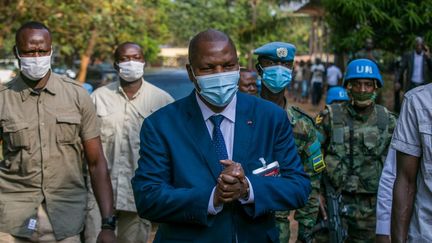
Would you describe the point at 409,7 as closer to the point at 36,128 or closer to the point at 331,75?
the point at 36,128

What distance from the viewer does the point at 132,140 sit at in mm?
5930

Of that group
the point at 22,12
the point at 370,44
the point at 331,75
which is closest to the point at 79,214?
the point at 370,44

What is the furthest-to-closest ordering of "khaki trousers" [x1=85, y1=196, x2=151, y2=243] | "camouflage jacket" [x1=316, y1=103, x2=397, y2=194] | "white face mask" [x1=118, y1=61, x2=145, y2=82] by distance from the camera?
"white face mask" [x1=118, y1=61, x2=145, y2=82]
"khaki trousers" [x1=85, y1=196, x2=151, y2=243]
"camouflage jacket" [x1=316, y1=103, x2=397, y2=194]

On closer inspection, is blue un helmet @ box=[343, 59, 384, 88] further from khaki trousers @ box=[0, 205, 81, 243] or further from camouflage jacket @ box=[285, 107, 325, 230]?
khaki trousers @ box=[0, 205, 81, 243]

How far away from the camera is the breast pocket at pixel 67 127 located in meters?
4.27

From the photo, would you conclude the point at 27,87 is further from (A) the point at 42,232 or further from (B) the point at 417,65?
(B) the point at 417,65

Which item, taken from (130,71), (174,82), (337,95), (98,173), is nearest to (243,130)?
(98,173)

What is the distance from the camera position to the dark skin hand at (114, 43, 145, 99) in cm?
623

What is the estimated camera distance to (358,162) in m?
5.12

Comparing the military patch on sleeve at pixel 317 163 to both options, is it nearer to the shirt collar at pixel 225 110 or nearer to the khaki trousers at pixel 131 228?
the shirt collar at pixel 225 110

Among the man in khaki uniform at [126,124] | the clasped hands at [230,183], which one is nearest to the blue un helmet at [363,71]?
the man in khaki uniform at [126,124]

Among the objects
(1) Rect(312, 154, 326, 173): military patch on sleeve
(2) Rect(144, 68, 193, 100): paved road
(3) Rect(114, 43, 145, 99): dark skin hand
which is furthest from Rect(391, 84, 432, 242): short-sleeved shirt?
(2) Rect(144, 68, 193, 100): paved road

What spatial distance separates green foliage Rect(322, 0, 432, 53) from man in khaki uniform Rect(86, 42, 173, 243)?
5.97m

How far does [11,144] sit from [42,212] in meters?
0.45
